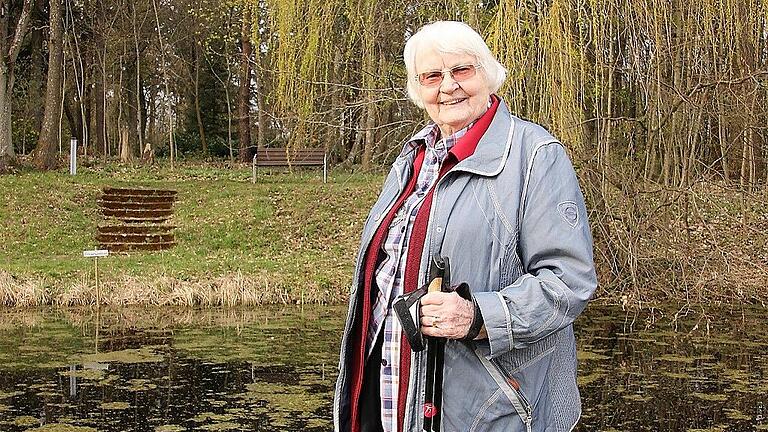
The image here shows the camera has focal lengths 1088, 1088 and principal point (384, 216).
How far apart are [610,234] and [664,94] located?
1152mm

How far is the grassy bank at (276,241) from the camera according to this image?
27.4ft

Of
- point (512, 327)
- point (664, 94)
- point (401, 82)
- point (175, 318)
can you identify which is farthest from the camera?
point (175, 318)

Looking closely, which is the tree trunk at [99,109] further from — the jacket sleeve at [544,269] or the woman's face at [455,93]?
the jacket sleeve at [544,269]

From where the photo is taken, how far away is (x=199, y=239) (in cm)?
1482

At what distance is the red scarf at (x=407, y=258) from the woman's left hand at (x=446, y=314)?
11 centimetres

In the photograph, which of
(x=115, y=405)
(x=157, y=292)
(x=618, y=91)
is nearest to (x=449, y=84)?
(x=115, y=405)

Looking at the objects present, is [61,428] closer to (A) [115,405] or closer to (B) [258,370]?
(A) [115,405]

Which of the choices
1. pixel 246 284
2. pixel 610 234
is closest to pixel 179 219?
pixel 246 284

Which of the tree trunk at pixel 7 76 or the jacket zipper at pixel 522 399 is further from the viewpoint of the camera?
the tree trunk at pixel 7 76

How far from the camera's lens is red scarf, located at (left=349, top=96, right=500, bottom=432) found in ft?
6.66

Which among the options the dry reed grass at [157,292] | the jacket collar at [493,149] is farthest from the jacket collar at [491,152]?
the dry reed grass at [157,292]

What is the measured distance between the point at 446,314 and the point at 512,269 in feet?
0.52

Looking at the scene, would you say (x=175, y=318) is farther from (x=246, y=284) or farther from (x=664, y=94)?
(x=664, y=94)

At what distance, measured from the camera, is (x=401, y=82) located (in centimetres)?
921
